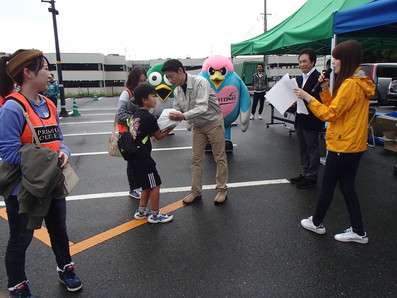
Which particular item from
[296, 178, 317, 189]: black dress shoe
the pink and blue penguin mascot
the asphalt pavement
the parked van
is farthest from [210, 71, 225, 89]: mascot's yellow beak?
the parked van

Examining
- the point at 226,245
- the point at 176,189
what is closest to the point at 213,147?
the point at 176,189

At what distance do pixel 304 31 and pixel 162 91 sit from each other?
334cm

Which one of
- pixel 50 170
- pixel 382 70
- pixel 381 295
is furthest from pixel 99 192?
pixel 382 70

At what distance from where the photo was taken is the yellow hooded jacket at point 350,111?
249 centimetres

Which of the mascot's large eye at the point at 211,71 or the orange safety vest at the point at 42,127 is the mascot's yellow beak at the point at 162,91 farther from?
the orange safety vest at the point at 42,127

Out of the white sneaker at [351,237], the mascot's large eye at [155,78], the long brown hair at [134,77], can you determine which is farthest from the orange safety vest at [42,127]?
the mascot's large eye at [155,78]

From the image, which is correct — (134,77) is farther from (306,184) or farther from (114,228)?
(306,184)

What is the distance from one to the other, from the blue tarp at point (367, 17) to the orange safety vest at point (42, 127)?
3.95 metres

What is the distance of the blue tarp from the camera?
11.9 feet

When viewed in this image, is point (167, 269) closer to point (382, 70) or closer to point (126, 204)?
point (126, 204)

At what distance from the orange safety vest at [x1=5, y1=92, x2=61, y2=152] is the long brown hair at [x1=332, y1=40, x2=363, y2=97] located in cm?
235

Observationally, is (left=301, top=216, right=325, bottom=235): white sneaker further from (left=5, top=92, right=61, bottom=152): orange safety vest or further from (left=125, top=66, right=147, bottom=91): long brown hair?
(left=125, top=66, right=147, bottom=91): long brown hair

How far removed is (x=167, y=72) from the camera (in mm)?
3287

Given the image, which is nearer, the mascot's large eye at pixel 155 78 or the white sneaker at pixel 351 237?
the white sneaker at pixel 351 237
